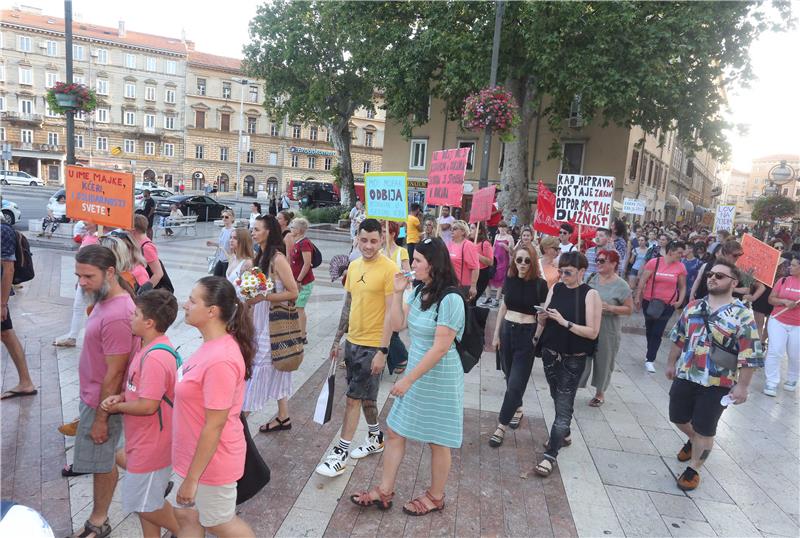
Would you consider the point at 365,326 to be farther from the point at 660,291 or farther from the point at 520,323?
the point at 660,291

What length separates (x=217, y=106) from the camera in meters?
59.9

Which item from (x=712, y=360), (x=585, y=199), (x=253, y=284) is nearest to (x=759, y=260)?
(x=585, y=199)

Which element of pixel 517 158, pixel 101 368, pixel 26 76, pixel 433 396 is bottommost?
pixel 433 396

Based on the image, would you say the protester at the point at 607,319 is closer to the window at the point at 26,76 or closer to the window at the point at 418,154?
the window at the point at 418,154

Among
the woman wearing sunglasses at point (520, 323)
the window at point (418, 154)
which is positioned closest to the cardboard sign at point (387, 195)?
the woman wearing sunglasses at point (520, 323)

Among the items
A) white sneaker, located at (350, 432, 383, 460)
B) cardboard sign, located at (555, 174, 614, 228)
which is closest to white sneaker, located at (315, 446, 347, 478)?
white sneaker, located at (350, 432, 383, 460)

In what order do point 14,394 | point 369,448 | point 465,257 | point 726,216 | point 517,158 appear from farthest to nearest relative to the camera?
point 517,158 < point 726,216 < point 465,257 < point 14,394 < point 369,448

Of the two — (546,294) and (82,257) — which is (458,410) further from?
(82,257)

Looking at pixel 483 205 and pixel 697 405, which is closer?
pixel 697 405

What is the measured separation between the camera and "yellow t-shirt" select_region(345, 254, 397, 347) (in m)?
3.81

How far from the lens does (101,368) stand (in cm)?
289

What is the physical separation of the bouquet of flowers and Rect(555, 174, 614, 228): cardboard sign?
18.3 feet

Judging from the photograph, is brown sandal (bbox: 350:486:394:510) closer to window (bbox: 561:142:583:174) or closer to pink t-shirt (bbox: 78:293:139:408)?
pink t-shirt (bbox: 78:293:139:408)

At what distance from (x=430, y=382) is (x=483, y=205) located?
225 inches
